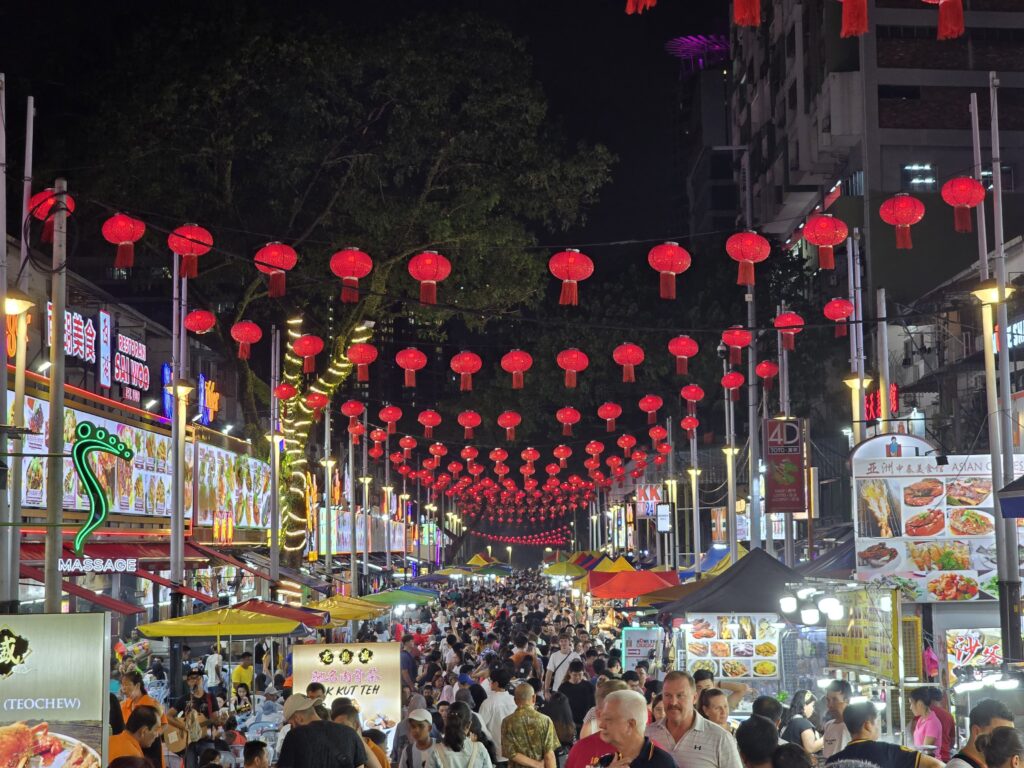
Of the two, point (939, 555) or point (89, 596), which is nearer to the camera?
point (939, 555)

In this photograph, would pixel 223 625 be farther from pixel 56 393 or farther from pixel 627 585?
pixel 627 585

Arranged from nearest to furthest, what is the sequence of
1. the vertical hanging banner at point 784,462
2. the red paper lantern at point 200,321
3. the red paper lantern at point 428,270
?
the red paper lantern at point 428,270, the red paper lantern at point 200,321, the vertical hanging banner at point 784,462

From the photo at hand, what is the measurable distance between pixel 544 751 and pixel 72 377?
1980 cm

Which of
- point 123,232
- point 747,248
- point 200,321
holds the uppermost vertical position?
point 200,321

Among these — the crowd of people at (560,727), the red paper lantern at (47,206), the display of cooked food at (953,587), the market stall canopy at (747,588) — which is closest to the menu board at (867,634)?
the crowd of people at (560,727)

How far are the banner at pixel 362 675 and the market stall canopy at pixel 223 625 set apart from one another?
3.34 m

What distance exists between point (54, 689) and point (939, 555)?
43.4 ft

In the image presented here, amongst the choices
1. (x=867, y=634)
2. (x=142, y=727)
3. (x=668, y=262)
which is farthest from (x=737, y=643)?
(x=142, y=727)

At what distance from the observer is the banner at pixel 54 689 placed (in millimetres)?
8180

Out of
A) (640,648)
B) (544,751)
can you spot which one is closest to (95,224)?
(640,648)

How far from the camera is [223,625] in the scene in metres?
19.2

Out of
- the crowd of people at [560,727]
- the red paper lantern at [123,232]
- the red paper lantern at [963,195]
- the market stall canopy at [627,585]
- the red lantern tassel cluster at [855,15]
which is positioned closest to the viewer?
the crowd of people at [560,727]

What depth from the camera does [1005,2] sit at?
5347 centimetres

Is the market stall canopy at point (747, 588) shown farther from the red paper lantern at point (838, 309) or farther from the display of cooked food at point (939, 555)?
the red paper lantern at point (838, 309)
